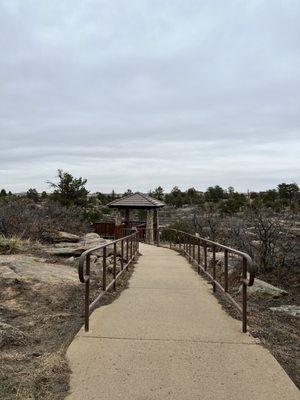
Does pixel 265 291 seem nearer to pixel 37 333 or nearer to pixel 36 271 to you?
pixel 36 271

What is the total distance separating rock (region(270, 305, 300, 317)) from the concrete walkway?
46.8 inches

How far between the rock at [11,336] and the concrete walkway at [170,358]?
2.03ft

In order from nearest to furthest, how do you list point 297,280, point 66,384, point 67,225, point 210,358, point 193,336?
1. point 66,384
2. point 210,358
3. point 193,336
4. point 297,280
5. point 67,225

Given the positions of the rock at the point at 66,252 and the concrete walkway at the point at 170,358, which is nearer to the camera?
the concrete walkway at the point at 170,358

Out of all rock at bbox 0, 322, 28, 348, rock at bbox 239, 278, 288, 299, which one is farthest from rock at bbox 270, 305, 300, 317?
rock at bbox 0, 322, 28, 348

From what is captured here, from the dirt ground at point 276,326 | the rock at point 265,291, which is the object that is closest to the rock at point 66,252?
the dirt ground at point 276,326

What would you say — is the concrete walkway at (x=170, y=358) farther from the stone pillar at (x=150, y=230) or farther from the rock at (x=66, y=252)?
the stone pillar at (x=150, y=230)

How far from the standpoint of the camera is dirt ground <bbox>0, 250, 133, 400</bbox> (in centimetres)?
415

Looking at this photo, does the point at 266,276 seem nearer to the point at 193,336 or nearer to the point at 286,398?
the point at 193,336

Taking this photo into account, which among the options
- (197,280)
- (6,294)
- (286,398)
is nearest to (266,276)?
(197,280)

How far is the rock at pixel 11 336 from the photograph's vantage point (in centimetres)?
Answer: 539

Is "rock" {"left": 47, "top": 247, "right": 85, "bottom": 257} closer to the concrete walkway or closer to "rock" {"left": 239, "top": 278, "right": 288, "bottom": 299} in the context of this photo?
"rock" {"left": 239, "top": 278, "right": 288, "bottom": 299}

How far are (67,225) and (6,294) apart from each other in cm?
1435

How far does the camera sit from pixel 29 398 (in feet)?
12.7
